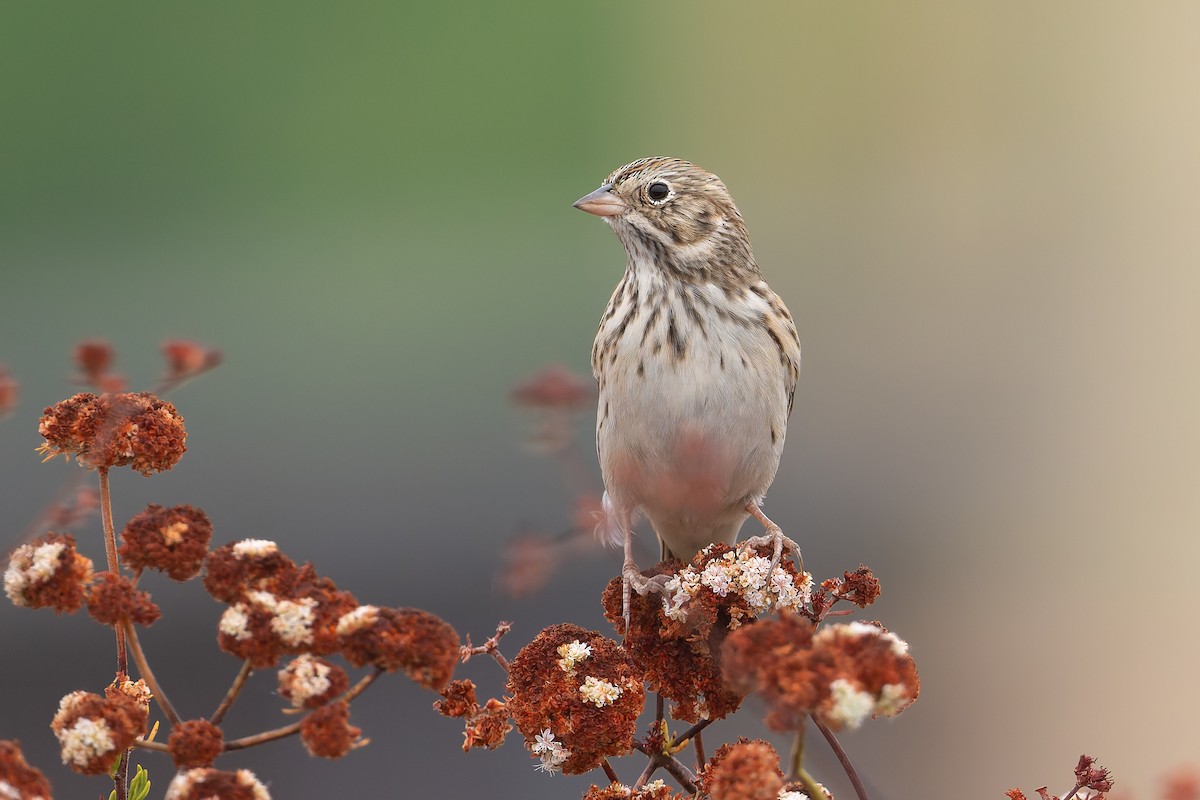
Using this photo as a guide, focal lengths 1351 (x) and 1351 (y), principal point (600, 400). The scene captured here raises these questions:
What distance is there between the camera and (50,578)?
1.04 meters

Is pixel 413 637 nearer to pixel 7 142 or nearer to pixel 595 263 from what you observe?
pixel 7 142

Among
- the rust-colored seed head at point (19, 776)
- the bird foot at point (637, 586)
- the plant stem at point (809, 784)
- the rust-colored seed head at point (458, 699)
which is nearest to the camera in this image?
the rust-colored seed head at point (19, 776)

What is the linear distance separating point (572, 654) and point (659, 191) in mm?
1483

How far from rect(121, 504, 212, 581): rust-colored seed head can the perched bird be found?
140cm

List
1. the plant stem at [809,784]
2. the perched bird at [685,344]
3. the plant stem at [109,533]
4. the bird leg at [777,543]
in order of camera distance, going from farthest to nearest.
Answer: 1. the perched bird at [685,344]
2. the bird leg at [777,543]
3. the plant stem at [109,533]
4. the plant stem at [809,784]

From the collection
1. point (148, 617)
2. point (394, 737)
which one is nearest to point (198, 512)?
point (148, 617)

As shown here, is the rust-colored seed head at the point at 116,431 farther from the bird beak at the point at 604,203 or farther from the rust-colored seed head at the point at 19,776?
the bird beak at the point at 604,203

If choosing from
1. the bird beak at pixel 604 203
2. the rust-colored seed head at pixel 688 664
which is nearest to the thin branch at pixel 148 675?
the rust-colored seed head at pixel 688 664

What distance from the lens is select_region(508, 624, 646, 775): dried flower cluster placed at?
4.25 feet

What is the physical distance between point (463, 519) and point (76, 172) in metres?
2.48

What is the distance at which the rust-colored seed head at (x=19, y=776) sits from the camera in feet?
3.03

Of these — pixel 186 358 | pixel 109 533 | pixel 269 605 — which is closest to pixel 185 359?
pixel 186 358

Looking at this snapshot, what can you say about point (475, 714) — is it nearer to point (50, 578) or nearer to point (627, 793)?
point (627, 793)

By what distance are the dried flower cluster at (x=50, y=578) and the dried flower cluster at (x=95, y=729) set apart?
3.0 inches
